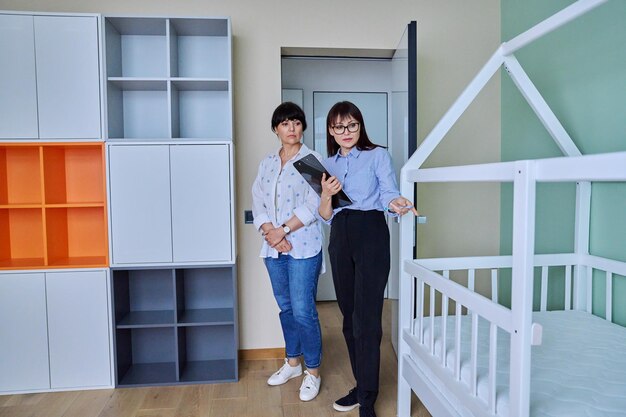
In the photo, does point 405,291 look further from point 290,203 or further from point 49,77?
point 49,77

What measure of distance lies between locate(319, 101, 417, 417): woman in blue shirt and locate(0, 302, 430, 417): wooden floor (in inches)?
12.4

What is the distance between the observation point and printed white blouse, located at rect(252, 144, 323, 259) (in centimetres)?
215

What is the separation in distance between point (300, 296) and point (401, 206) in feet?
2.37

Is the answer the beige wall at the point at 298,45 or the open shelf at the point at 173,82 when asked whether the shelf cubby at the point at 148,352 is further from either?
the open shelf at the point at 173,82

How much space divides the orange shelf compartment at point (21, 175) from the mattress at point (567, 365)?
2256 millimetres

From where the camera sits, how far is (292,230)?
7.09ft

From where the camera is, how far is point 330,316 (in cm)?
361

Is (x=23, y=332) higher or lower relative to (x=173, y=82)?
lower

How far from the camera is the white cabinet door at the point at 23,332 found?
7.60 feet

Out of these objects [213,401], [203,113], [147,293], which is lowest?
[213,401]

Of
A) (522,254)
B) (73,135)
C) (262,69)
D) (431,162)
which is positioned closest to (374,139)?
(431,162)

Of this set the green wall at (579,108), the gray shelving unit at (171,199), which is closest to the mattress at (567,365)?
the green wall at (579,108)

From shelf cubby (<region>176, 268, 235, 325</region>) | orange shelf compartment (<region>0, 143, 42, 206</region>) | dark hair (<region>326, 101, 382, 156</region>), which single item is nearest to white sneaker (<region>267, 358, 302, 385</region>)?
shelf cubby (<region>176, 268, 235, 325</region>)

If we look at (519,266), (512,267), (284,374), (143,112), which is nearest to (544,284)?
(512,267)
